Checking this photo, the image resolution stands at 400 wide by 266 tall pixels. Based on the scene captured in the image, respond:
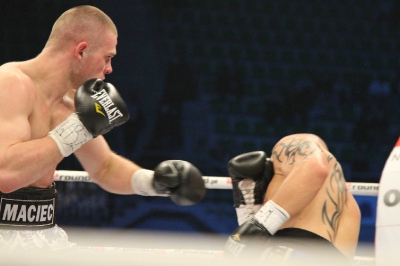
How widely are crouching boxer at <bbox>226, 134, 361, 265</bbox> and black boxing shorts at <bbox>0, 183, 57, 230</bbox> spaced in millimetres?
620

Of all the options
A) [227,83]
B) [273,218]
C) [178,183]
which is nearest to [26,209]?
[178,183]

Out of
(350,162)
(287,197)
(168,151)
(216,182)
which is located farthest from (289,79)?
(287,197)

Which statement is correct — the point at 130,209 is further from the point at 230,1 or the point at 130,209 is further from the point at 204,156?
the point at 230,1

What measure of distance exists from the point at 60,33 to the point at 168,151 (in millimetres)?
3560

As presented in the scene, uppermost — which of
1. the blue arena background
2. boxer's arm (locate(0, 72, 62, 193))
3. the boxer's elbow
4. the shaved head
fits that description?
the shaved head

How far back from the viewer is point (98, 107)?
5.32 feet

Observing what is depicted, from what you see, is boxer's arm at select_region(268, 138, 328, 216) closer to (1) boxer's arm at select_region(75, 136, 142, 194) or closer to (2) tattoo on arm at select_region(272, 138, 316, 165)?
(2) tattoo on arm at select_region(272, 138, 316, 165)

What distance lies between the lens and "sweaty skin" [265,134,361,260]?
188cm

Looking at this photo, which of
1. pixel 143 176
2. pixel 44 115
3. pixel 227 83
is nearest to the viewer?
pixel 44 115

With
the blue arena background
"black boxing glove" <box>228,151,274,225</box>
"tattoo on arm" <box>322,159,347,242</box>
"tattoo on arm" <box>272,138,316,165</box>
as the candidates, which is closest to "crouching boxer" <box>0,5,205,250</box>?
"black boxing glove" <box>228,151,274,225</box>

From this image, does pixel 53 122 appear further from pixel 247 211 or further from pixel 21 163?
pixel 247 211

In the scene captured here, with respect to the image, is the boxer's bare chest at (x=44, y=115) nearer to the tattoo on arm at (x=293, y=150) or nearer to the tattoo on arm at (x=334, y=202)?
the tattoo on arm at (x=293, y=150)

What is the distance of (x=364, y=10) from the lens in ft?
21.0

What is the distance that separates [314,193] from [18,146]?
3.24 feet
